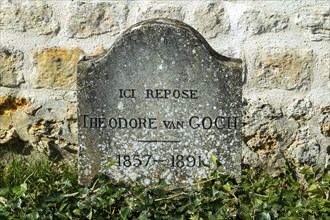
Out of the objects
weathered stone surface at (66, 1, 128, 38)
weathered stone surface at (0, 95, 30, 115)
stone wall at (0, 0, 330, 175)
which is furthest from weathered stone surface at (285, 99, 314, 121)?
weathered stone surface at (0, 95, 30, 115)

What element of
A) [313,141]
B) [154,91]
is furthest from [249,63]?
[154,91]

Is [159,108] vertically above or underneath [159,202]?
above

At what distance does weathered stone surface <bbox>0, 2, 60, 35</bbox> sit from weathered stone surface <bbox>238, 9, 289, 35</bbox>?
1029 millimetres

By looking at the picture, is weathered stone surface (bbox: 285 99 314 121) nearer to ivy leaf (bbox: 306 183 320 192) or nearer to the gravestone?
ivy leaf (bbox: 306 183 320 192)

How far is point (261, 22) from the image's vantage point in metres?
4.36

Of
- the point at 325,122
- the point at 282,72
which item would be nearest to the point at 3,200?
the point at 282,72

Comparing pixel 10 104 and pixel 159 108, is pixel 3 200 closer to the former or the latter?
pixel 159 108

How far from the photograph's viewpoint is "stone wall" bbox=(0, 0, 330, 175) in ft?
14.3

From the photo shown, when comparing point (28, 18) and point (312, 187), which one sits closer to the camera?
point (312, 187)

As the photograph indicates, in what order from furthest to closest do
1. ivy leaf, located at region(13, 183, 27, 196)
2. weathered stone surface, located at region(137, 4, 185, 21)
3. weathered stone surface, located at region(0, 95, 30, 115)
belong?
weathered stone surface, located at region(0, 95, 30, 115) → weathered stone surface, located at region(137, 4, 185, 21) → ivy leaf, located at region(13, 183, 27, 196)

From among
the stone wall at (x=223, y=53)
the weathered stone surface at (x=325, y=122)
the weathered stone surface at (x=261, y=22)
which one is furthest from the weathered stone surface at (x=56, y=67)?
the weathered stone surface at (x=325, y=122)

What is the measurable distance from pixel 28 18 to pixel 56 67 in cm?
31

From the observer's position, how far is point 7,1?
439 centimetres

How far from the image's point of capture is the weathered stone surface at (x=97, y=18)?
4371mm
